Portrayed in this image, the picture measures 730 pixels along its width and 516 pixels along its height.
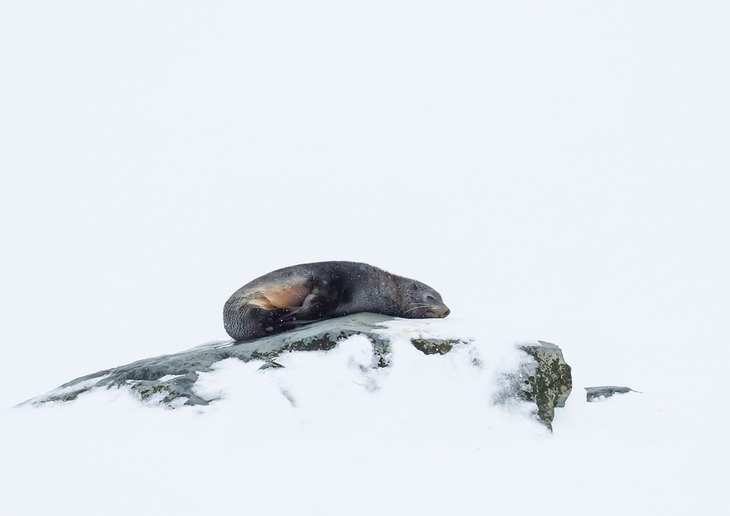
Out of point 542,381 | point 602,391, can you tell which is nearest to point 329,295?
point 542,381

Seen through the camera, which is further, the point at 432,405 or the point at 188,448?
the point at 432,405

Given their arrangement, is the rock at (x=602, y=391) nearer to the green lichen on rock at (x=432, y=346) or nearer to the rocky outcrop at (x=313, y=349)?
the rocky outcrop at (x=313, y=349)

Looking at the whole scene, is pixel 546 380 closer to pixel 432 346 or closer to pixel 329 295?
pixel 432 346

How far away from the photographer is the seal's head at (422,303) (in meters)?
11.0

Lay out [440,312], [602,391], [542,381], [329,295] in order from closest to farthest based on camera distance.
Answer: [542,381], [602,391], [329,295], [440,312]

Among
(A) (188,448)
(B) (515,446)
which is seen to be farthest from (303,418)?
(B) (515,446)

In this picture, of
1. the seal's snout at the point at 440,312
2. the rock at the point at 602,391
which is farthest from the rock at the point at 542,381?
the seal's snout at the point at 440,312

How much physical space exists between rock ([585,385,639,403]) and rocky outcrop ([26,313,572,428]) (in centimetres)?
147

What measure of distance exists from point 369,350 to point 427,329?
929 millimetres

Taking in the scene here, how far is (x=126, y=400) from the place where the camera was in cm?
798

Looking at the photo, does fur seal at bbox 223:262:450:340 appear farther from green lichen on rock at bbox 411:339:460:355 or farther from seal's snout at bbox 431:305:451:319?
green lichen on rock at bbox 411:339:460:355

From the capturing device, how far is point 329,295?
1076cm

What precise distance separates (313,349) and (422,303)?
3.37m

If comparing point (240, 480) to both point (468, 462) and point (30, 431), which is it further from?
point (30, 431)
